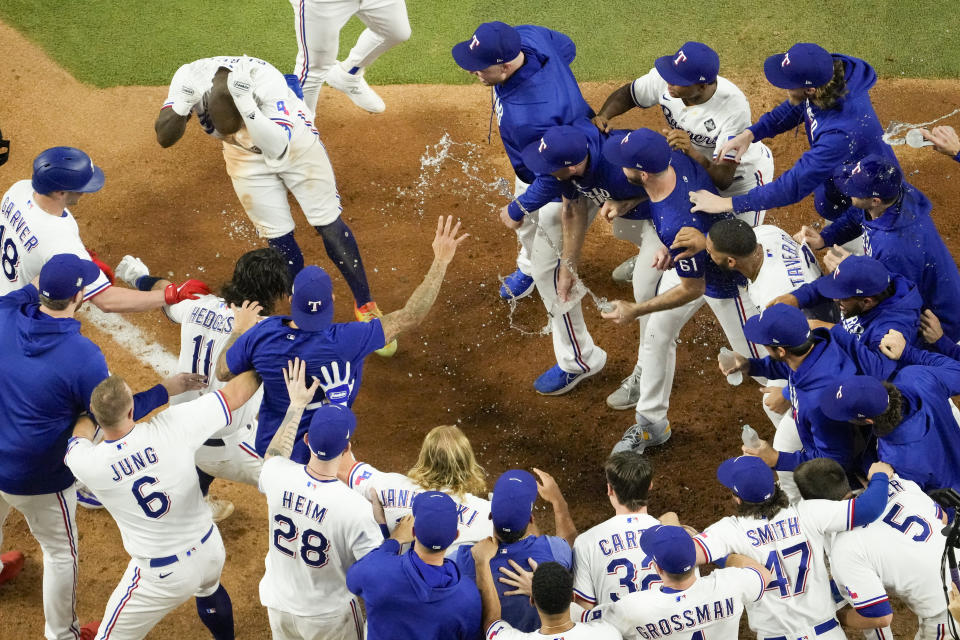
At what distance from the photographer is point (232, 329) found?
5.23 meters

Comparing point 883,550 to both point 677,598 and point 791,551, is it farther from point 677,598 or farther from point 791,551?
point 677,598

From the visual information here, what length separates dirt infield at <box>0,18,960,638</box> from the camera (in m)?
6.00

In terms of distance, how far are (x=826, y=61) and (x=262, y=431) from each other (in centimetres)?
355

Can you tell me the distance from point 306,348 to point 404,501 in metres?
0.85

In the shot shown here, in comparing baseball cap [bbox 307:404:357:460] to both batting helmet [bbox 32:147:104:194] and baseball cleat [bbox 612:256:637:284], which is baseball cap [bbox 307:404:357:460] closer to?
batting helmet [bbox 32:147:104:194]

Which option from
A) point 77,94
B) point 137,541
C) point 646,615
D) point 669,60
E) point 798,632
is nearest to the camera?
point 646,615

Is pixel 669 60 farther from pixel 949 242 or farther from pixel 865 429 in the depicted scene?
pixel 949 242

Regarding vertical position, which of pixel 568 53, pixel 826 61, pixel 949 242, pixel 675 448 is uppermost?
pixel 826 61

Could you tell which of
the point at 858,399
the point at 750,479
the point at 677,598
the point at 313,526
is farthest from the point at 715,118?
the point at 313,526

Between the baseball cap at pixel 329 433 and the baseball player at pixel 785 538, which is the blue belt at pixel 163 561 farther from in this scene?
the baseball player at pixel 785 538

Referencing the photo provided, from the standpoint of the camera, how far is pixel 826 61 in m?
5.44

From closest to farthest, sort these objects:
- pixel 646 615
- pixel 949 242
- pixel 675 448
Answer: pixel 646 615 → pixel 675 448 → pixel 949 242

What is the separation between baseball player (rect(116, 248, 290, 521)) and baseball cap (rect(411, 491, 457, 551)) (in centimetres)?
166

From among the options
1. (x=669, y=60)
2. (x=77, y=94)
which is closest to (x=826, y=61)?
(x=669, y=60)
